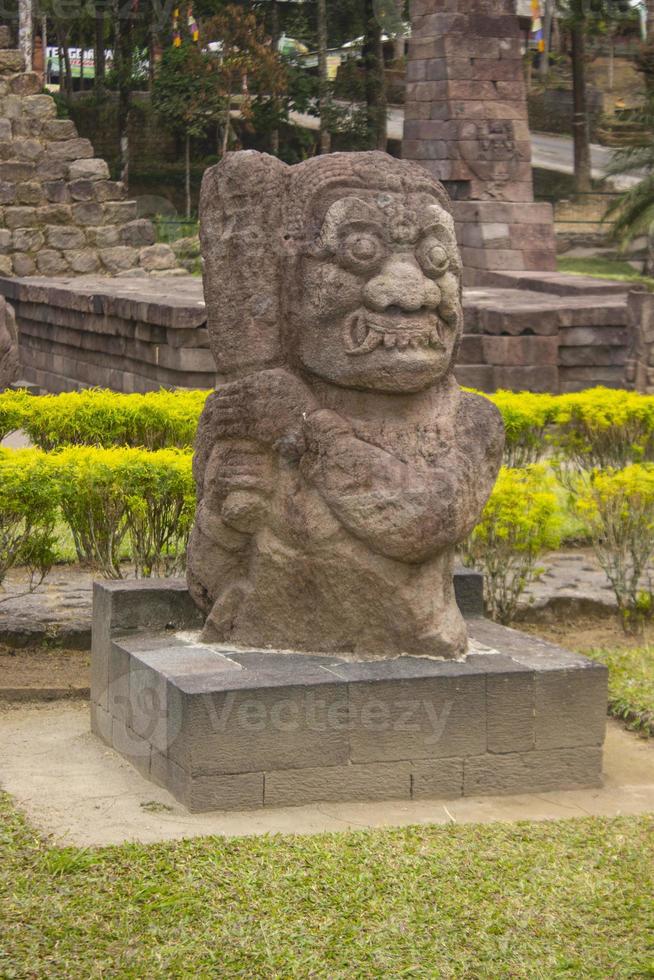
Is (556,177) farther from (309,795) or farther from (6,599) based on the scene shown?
(309,795)

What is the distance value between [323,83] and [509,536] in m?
20.9

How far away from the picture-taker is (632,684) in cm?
A: 639

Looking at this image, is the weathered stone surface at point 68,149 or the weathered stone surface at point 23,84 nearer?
the weathered stone surface at point 23,84

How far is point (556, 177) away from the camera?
31078 millimetres

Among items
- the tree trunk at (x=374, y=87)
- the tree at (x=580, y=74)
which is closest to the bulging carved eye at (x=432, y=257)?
the tree trunk at (x=374, y=87)

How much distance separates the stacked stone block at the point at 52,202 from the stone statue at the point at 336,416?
1488 centimetres

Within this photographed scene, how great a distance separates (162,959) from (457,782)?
158cm

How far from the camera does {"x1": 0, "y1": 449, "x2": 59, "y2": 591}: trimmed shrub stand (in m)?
6.78

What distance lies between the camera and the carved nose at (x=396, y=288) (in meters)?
5.17

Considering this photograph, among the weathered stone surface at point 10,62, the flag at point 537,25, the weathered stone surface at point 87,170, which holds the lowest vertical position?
the weathered stone surface at point 87,170

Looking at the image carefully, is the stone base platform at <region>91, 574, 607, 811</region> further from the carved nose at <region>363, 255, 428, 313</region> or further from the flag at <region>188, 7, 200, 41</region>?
the flag at <region>188, 7, 200, 41</region>

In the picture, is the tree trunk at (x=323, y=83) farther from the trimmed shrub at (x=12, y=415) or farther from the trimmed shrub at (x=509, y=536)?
the trimmed shrub at (x=509, y=536)

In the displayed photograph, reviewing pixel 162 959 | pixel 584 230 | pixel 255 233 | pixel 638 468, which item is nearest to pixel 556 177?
pixel 584 230

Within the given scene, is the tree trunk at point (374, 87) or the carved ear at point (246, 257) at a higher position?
the tree trunk at point (374, 87)
